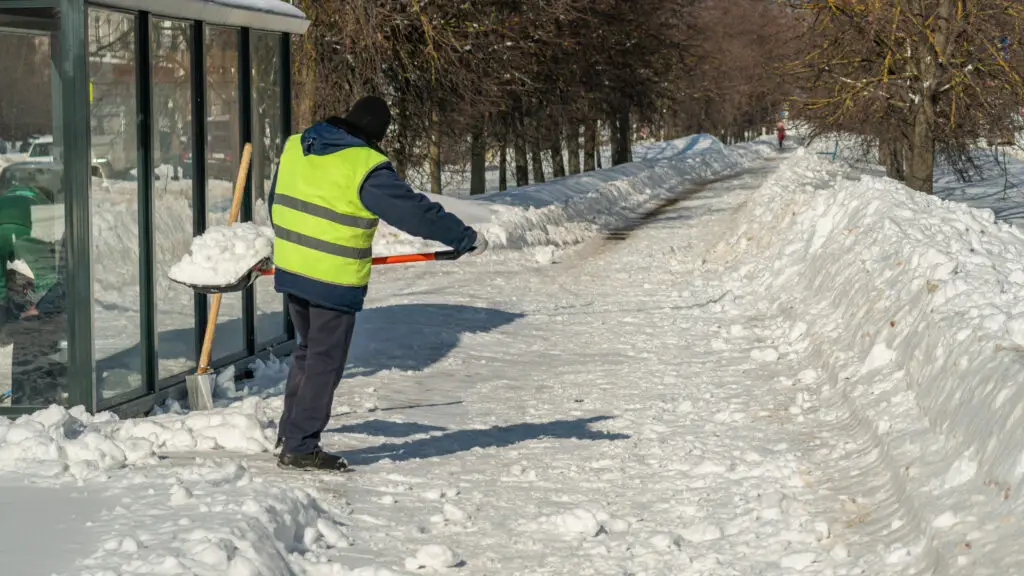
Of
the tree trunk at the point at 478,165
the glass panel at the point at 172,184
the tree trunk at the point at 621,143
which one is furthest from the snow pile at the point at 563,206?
the glass panel at the point at 172,184

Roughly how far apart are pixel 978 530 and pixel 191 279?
14.8 ft

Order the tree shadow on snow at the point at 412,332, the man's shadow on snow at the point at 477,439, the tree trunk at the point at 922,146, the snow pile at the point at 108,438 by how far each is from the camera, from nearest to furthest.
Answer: the snow pile at the point at 108,438 → the man's shadow on snow at the point at 477,439 → the tree shadow on snow at the point at 412,332 → the tree trunk at the point at 922,146

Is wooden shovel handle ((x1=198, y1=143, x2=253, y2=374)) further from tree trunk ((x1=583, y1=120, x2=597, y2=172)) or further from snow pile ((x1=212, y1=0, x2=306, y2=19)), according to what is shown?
tree trunk ((x1=583, y1=120, x2=597, y2=172))

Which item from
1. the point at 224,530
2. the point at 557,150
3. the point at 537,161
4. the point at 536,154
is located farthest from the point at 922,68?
the point at 224,530

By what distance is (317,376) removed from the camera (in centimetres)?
672

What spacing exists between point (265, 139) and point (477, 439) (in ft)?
11.9

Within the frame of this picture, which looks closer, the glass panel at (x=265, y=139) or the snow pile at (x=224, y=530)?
the snow pile at (x=224, y=530)

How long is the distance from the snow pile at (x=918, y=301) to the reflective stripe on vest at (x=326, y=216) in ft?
9.25

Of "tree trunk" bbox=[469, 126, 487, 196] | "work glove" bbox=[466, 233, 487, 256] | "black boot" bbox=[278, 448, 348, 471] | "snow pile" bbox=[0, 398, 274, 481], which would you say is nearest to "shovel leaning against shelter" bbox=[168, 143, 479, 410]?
"work glove" bbox=[466, 233, 487, 256]

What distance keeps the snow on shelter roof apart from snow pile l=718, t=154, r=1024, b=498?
4.59 m

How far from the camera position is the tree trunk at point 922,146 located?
22750mm

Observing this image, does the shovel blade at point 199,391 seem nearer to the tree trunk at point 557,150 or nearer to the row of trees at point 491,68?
the row of trees at point 491,68

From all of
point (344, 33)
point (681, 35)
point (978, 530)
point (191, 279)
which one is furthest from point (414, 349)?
point (681, 35)

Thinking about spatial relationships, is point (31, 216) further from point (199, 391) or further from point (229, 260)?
point (199, 391)
